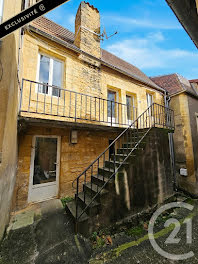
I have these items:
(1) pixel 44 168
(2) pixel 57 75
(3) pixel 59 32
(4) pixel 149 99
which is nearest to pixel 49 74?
(2) pixel 57 75

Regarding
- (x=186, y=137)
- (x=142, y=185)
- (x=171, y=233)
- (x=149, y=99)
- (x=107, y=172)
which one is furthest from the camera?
(x=149, y=99)

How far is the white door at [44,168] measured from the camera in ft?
12.6

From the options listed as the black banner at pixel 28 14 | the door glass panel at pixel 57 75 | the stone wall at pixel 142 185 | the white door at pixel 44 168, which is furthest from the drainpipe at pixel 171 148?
the black banner at pixel 28 14

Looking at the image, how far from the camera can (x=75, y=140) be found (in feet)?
14.6

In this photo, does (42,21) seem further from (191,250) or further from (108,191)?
(191,250)

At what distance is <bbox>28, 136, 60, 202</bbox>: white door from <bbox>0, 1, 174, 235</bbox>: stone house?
0.10 ft

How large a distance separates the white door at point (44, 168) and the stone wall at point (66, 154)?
0.54 feet

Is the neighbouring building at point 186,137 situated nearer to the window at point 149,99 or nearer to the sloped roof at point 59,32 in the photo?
the window at point 149,99

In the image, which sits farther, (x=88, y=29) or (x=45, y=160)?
(x=88, y=29)

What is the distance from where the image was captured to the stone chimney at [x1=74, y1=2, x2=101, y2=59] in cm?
518

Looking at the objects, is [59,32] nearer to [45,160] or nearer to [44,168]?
[45,160]

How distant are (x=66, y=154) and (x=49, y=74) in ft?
10.1

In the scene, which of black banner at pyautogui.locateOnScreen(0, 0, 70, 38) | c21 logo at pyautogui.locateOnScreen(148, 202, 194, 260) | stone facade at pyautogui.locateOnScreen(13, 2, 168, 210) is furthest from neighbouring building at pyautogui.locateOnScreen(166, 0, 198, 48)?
c21 logo at pyautogui.locateOnScreen(148, 202, 194, 260)

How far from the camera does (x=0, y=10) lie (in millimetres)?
1468
